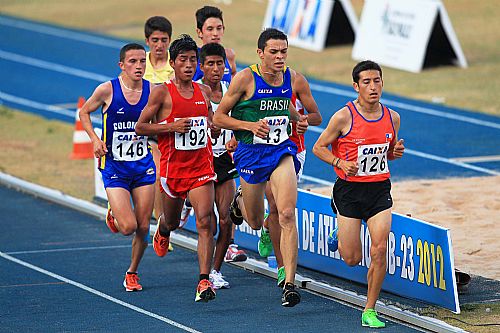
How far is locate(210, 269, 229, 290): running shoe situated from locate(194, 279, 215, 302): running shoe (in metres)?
0.60

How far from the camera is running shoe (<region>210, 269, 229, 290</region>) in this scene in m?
11.5

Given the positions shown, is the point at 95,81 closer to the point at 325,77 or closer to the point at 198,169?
the point at 325,77

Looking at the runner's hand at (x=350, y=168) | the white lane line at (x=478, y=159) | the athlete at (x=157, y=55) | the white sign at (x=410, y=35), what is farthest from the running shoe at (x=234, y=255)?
the white sign at (x=410, y=35)

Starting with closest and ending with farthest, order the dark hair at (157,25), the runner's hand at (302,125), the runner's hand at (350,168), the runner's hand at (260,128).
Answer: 1. the runner's hand at (350,168)
2. the runner's hand at (260,128)
3. the runner's hand at (302,125)
4. the dark hair at (157,25)

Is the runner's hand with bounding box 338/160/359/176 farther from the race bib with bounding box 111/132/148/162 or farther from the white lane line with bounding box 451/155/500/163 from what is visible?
the white lane line with bounding box 451/155/500/163

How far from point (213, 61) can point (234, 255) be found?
2184 mm

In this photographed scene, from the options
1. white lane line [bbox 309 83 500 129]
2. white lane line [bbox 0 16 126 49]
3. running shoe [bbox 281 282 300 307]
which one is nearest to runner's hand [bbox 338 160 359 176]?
running shoe [bbox 281 282 300 307]

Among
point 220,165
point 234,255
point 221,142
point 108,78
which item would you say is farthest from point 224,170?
point 108,78

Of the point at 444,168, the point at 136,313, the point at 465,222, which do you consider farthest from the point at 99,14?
the point at 136,313

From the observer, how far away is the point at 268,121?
35.4 feet

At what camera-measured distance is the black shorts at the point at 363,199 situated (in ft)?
33.6

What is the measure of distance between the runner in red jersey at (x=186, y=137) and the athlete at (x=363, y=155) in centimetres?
117

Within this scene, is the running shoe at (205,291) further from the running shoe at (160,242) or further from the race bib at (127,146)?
the race bib at (127,146)

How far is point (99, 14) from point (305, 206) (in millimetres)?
25811
